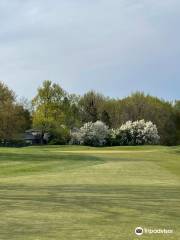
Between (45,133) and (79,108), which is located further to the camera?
(79,108)

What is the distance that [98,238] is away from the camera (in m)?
7.89

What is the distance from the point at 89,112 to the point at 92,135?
55.4 feet

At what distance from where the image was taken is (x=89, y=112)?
108 m

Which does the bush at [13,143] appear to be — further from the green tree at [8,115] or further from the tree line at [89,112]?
the green tree at [8,115]

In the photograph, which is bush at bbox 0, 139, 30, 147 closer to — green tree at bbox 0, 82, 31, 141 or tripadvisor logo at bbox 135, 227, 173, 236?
green tree at bbox 0, 82, 31, 141

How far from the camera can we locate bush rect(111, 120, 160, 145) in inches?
3632

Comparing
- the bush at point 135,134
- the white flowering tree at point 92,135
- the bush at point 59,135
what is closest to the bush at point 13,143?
the bush at point 59,135

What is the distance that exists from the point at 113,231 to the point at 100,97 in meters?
101

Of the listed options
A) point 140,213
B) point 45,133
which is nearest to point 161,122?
point 45,133

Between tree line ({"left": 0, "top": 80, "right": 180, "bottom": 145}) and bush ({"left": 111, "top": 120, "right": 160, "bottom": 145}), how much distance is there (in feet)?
25.1

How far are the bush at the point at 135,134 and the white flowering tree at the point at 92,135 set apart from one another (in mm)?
2484

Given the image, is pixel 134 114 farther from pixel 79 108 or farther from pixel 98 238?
pixel 98 238

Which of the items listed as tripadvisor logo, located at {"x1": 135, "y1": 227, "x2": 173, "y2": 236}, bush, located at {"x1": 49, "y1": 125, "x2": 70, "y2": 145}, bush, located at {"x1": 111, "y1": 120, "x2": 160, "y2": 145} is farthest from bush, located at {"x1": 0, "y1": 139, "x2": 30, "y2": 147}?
tripadvisor logo, located at {"x1": 135, "y1": 227, "x2": 173, "y2": 236}

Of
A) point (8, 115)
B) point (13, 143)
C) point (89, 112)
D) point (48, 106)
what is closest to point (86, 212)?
point (8, 115)
